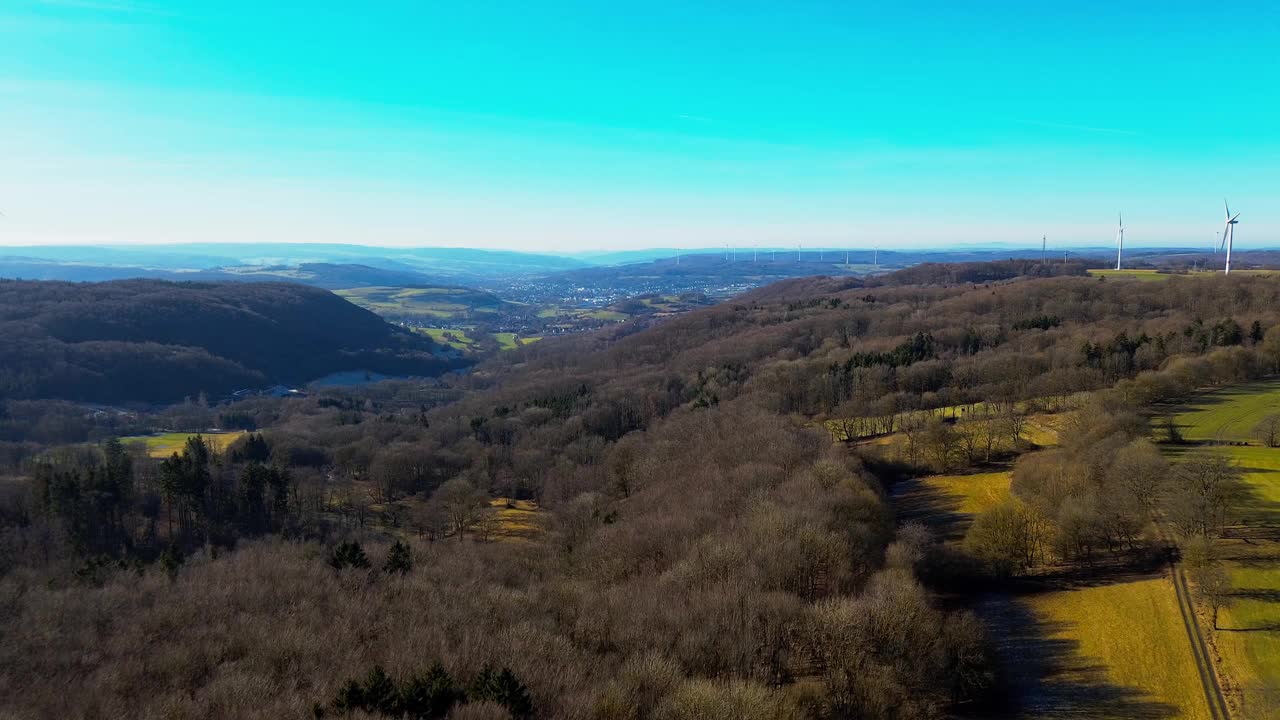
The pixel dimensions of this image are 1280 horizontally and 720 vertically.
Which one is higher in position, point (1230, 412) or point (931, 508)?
point (1230, 412)

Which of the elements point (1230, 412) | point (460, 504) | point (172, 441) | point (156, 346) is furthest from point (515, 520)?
point (156, 346)

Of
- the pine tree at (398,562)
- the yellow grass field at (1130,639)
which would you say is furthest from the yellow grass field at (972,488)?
the pine tree at (398,562)

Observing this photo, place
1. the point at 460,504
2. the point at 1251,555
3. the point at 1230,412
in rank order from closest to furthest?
the point at 1251,555 < the point at 460,504 < the point at 1230,412

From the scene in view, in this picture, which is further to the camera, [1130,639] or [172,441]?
[172,441]

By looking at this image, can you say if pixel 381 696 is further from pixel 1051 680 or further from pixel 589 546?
pixel 1051 680

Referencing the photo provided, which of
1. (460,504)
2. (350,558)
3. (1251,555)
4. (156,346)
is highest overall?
(156,346)

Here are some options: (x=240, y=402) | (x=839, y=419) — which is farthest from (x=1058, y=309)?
(x=240, y=402)

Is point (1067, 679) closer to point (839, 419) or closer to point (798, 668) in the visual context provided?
point (798, 668)

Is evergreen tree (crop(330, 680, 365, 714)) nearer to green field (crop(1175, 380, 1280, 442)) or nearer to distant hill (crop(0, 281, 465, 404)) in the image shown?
green field (crop(1175, 380, 1280, 442))
